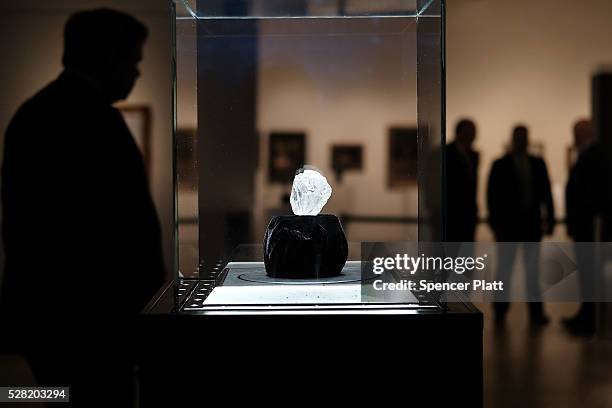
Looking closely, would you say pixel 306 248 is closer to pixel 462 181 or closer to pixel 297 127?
pixel 297 127

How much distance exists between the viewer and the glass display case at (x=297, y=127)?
5.67 ft

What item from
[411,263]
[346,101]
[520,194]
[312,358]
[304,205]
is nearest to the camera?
[312,358]

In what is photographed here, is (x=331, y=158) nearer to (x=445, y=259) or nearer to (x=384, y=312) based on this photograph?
(x=445, y=259)

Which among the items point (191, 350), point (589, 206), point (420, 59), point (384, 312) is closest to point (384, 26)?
point (420, 59)

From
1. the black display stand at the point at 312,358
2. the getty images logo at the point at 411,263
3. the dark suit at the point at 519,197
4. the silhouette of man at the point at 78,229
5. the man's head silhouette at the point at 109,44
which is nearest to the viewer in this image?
the black display stand at the point at 312,358

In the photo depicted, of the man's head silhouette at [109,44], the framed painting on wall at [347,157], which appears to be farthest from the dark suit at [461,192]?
the man's head silhouette at [109,44]

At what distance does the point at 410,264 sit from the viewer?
1.69 metres

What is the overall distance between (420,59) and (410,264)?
0.49 meters

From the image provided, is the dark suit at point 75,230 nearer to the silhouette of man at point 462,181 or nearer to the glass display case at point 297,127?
the glass display case at point 297,127

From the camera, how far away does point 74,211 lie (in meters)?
2.62

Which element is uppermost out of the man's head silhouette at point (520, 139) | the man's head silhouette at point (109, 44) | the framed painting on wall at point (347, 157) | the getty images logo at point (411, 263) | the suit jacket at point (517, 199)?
the man's head silhouette at point (109, 44)

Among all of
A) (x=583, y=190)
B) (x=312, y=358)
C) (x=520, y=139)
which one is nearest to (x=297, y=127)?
(x=312, y=358)

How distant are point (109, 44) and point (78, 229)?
2.09 ft

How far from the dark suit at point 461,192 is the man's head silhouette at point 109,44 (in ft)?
3.72
